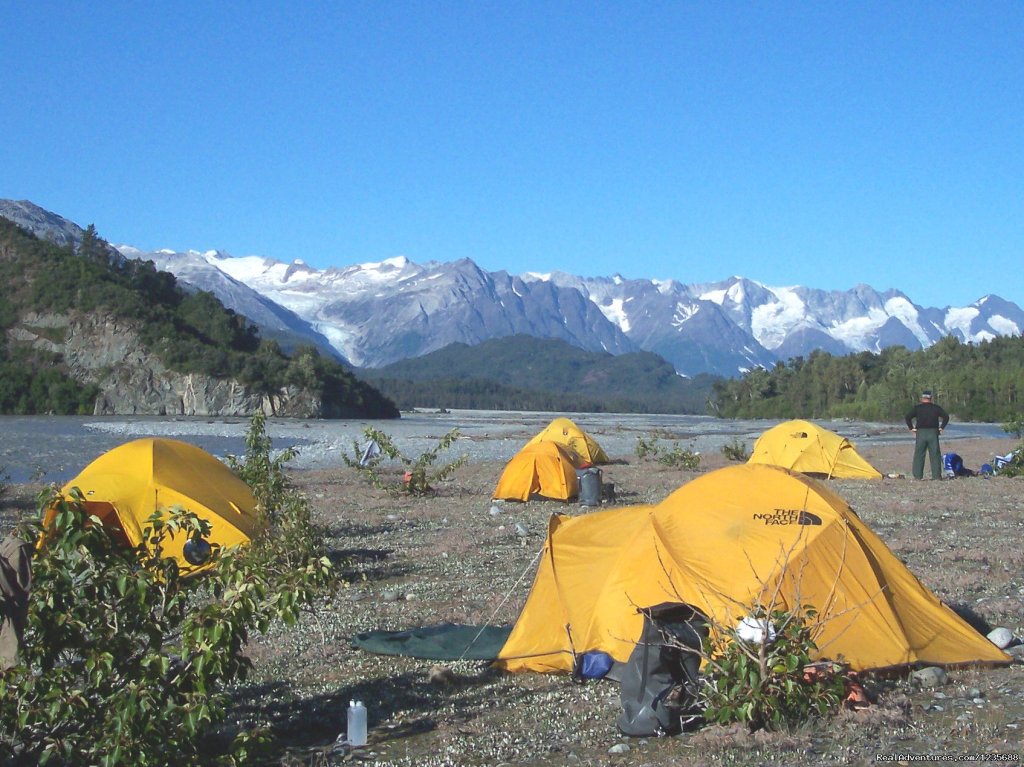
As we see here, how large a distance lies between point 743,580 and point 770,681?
1.76m

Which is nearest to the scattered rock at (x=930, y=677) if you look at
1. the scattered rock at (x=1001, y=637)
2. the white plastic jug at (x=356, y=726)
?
the scattered rock at (x=1001, y=637)

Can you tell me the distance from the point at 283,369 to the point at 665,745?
132190 mm

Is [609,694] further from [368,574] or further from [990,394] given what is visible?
[990,394]

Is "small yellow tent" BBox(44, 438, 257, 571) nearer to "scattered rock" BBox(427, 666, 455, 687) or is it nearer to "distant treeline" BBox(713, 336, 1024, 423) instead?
"scattered rock" BBox(427, 666, 455, 687)

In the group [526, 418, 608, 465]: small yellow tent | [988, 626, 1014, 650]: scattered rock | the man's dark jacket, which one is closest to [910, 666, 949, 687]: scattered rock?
[988, 626, 1014, 650]: scattered rock

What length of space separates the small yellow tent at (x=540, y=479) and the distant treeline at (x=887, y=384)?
8946 centimetres

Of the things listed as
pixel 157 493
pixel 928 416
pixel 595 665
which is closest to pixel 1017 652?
pixel 595 665

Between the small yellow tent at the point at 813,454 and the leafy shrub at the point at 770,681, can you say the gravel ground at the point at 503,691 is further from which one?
the small yellow tent at the point at 813,454

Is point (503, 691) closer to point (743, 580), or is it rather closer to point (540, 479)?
point (743, 580)

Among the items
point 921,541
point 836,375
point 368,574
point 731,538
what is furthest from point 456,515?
point 836,375

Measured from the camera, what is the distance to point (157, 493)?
14586mm

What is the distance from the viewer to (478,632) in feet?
34.4

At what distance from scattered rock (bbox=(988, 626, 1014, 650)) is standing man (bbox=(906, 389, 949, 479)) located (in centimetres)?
1551

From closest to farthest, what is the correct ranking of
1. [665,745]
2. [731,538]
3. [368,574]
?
[665,745], [731,538], [368,574]
